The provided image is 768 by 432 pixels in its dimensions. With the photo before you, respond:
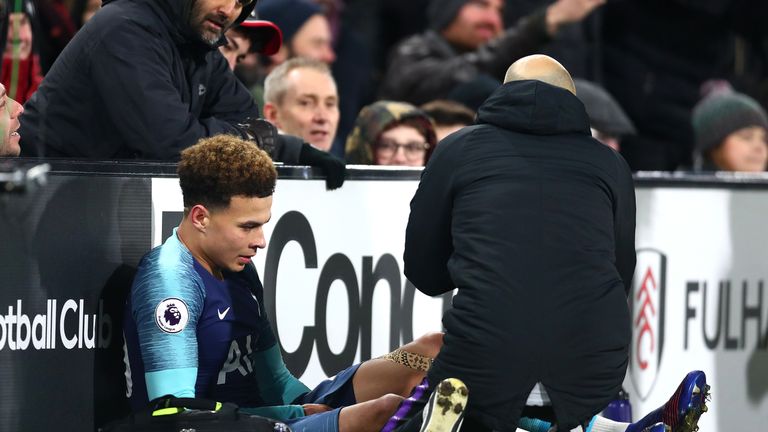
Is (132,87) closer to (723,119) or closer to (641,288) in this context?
(641,288)

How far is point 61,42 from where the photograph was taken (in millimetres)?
8219

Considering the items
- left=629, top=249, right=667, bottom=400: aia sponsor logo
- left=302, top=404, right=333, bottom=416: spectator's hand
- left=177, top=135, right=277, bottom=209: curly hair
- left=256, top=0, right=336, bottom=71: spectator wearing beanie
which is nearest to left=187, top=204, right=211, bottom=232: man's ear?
left=177, top=135, right=277, bottom=209: curly hair

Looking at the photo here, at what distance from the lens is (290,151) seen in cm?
596

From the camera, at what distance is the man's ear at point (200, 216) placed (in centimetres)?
495

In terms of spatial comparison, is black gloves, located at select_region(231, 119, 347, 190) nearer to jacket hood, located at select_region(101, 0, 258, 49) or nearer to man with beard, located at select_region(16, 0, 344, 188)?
man with beard, located at select_region(16, 0, 344, 188)

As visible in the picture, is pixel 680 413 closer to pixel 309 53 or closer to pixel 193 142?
pixel 193 142

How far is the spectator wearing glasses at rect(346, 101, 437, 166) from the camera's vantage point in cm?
758

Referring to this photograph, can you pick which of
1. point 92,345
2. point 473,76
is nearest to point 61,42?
point 473,76

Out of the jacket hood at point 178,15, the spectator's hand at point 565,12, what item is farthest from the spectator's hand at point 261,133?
the spectator's hand at point 565,12

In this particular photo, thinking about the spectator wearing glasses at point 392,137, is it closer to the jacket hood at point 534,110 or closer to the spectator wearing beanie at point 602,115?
the spectator wearing beanie at point 602,115

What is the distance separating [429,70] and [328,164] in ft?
11.2

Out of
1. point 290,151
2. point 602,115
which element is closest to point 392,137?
point 290,151

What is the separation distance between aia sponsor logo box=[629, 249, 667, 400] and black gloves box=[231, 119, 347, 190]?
1791mm

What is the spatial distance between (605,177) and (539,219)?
0.28 m
